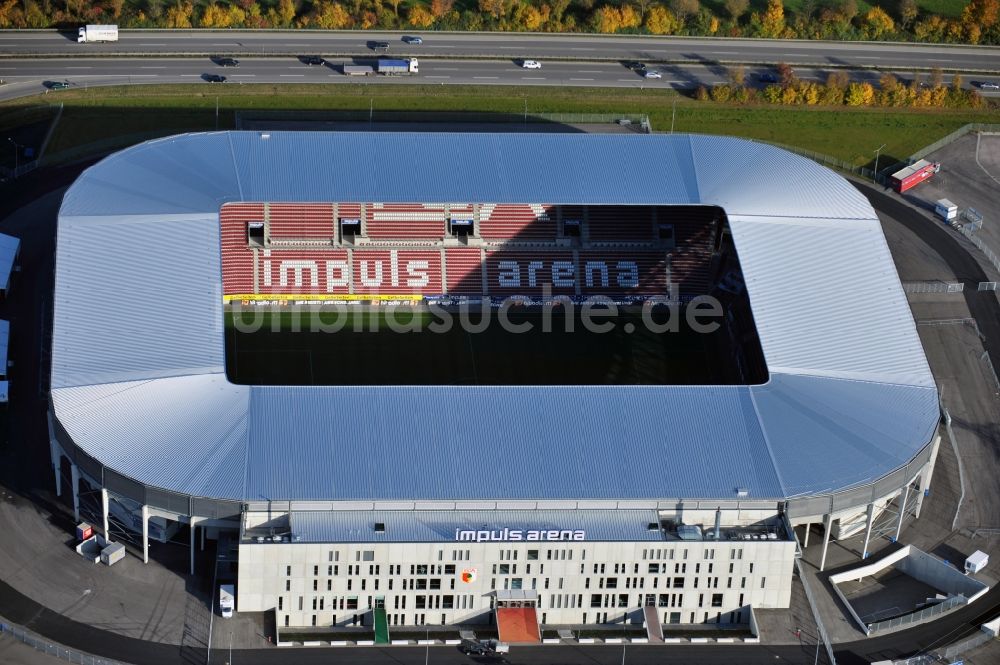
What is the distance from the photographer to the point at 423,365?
524ft

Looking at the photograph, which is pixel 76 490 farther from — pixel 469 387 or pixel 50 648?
pixel 469 387

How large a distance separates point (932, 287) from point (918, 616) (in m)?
48.3

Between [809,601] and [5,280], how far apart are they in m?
77.9

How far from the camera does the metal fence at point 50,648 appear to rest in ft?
410

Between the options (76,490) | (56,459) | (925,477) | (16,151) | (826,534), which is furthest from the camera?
(16,151)

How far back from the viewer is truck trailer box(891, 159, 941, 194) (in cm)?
18925

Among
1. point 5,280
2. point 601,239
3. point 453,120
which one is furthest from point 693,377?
point 5,280

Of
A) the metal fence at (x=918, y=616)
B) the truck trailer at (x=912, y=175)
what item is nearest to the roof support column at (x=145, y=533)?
the metal fence at (x=918, y=616)

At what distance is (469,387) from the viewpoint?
5477 inches

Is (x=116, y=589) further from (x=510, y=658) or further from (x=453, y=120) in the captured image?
(x=453, y=120)

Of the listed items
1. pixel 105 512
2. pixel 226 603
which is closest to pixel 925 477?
pixel 226 603

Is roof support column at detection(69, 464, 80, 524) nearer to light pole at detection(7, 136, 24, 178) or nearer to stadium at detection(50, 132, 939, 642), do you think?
stadium at detection(50, 132, 939, 642)

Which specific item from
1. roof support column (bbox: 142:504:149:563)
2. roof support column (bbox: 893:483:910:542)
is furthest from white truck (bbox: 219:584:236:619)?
roof support column (bbox: 893:483:910:542)

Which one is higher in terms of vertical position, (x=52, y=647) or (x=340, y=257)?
(x=340, y=257)
